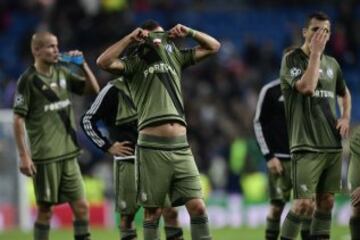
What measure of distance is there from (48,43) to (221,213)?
29.6 feet

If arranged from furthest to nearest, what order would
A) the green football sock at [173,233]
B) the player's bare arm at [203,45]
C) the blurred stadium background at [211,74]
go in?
the blurred stadium background at [211,74] < the green football sock at [173,233] < the player's bare arm at [203,45]

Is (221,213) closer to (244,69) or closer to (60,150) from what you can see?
(244,69)

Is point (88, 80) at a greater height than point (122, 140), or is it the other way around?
point (88, 80)

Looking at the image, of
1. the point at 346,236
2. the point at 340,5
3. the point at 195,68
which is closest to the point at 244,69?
the point at 195,68

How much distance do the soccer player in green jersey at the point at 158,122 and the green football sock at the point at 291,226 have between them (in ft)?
4.47

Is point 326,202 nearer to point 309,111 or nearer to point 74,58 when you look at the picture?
point 309,111

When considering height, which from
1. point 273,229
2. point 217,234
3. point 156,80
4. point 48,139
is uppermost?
point 156,80

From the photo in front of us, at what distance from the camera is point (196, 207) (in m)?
9.78

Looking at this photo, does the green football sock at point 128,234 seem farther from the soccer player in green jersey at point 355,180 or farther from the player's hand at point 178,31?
the player's hand at point 178,31

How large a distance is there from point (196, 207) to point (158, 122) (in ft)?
2.84

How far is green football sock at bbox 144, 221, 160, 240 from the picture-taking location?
10070mm

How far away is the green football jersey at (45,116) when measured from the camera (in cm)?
1198

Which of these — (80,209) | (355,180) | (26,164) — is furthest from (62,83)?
(355,180)

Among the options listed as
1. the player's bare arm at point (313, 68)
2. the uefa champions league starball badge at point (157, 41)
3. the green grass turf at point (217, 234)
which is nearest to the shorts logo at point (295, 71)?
the player's bare arm at point (313, 68)
